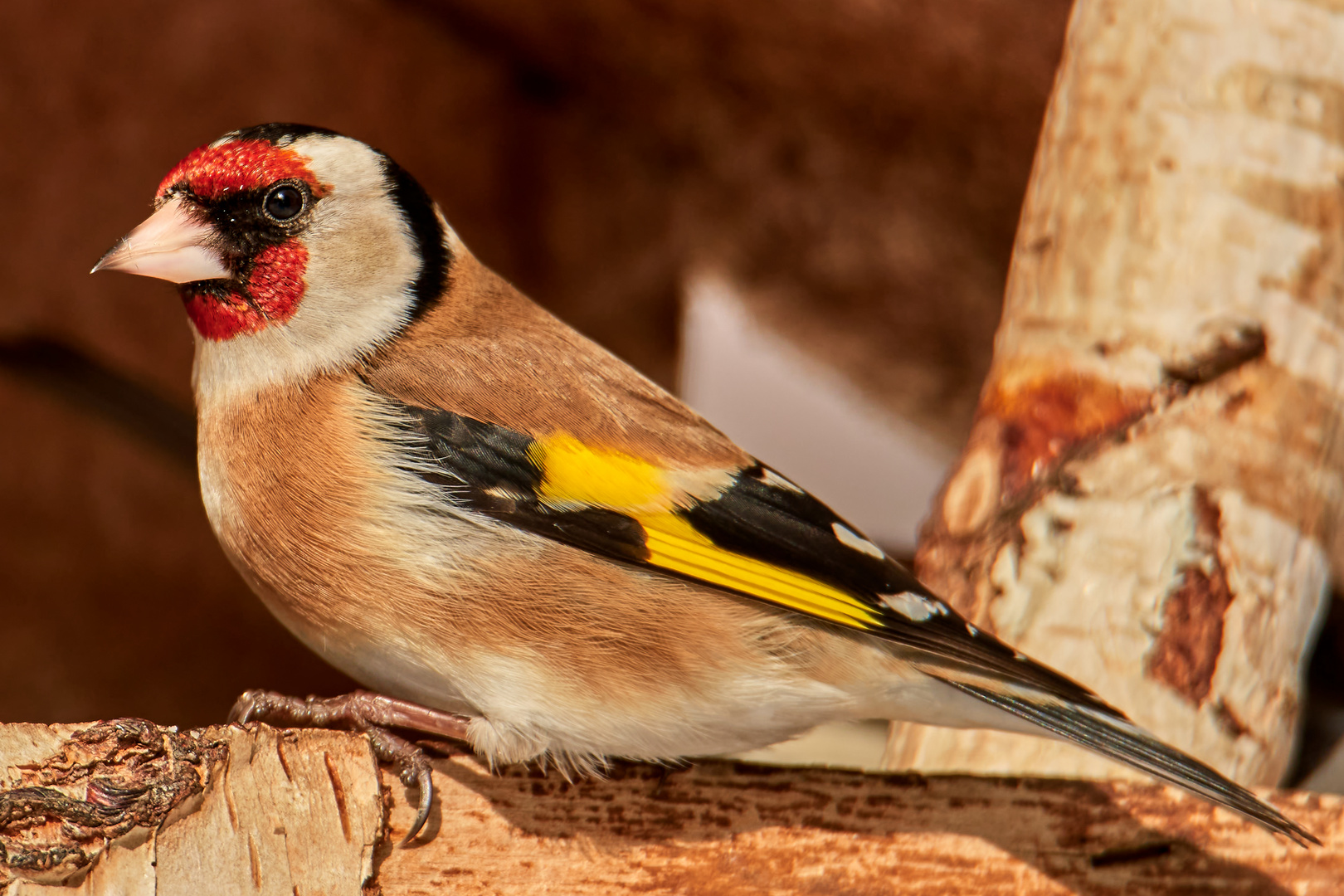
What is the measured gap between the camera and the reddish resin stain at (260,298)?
6.32ft

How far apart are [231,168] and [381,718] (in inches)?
32.4

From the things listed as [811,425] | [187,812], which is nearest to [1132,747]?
[187,812]

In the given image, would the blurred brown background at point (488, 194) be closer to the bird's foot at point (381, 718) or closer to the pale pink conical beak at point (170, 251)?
the pale pink conical beak at point (170, 251)

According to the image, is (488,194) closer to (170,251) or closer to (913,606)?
(170,251)

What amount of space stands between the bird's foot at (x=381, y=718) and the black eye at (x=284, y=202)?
0.70 meters

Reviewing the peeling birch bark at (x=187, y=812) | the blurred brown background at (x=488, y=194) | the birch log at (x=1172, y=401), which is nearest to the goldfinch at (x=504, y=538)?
the peeling birch bark at (x=187, y=812)

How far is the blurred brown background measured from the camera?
10.9 feet

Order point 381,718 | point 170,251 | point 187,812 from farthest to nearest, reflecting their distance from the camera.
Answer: point 170,251 < point 381,718 < point 187,812

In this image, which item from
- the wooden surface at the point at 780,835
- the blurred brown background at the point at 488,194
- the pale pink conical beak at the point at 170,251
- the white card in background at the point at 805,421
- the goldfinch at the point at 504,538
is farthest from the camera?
the white card in background at the point at 805,421

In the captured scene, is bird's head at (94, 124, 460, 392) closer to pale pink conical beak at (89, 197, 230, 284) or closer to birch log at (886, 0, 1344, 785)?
pale pink conical beak at (89, 197, 230, 284)

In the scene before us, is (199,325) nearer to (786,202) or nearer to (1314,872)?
(1314,872)

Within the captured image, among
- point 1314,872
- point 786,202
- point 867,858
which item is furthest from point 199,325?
point 786,202

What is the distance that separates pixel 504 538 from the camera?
68.4 inches

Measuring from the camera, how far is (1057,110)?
2557mm
